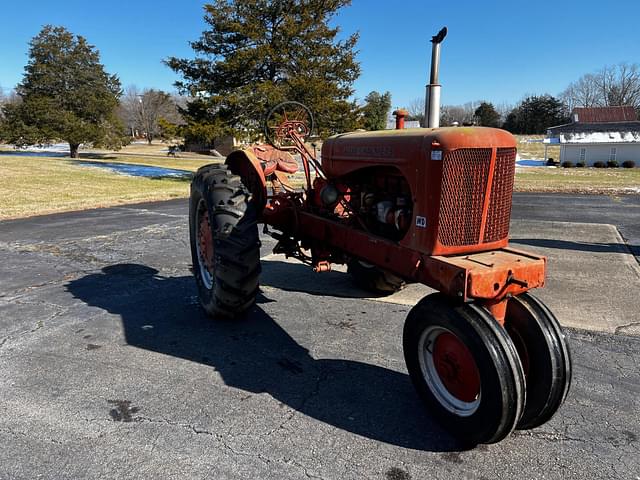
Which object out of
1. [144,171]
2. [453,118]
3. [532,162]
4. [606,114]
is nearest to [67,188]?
[144,171]

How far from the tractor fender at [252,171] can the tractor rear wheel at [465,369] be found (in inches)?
92.2

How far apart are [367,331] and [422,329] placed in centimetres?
144

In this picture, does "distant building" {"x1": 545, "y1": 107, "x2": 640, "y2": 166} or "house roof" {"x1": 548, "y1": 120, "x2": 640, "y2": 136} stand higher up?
"house roof" {"x1": 548, "y1": 120, "x2": 640, "y2": 136}

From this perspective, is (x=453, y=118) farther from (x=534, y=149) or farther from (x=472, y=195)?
(x=534, y=149)

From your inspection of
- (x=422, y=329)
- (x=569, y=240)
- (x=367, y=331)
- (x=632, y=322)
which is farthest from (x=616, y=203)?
(x=422, y=329)

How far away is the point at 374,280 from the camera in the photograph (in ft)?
16.8

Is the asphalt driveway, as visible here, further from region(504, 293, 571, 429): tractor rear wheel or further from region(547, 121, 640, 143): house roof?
region(547, 121, 640, 143): house roof

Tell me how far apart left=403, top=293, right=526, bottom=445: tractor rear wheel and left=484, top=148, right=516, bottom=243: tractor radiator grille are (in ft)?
1.88

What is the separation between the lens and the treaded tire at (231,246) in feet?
12.5

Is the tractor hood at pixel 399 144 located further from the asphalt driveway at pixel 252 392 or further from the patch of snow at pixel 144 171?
the patch of snow at pixel 144 171

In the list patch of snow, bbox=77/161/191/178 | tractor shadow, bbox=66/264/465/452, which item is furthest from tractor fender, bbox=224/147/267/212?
patch of snow, bbox=77/161/191/178

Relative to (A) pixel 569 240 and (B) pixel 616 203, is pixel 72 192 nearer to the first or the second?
(A) pixel 569 240

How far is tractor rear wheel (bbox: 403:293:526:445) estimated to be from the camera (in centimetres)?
233

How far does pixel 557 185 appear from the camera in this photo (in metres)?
18.3
